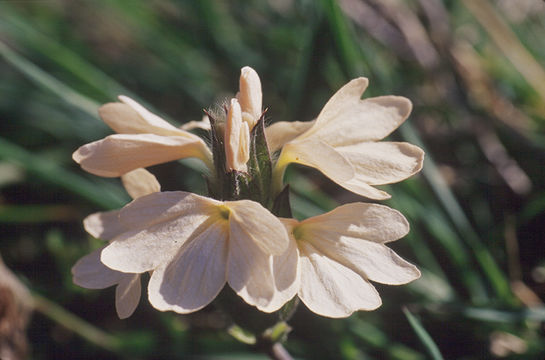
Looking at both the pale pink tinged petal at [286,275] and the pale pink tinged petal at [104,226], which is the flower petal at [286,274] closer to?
the pale pink tinged petal at [286,275]

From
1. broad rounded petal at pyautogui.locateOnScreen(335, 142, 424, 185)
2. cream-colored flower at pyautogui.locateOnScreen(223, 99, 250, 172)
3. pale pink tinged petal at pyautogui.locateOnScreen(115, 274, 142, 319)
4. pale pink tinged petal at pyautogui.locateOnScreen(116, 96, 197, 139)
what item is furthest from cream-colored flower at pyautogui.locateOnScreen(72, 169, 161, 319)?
broad rounded petal at pyautogui.locateOnScreen(335, 142, 424, 185)

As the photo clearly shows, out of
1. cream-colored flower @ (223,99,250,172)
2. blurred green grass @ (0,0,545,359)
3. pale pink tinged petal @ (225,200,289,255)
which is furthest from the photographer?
blurred green grass @ (0,0,545,359)

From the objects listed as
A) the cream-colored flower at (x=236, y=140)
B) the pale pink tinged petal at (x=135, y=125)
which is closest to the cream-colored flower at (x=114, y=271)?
the pale pink tinged petal at (x=135, y=125)

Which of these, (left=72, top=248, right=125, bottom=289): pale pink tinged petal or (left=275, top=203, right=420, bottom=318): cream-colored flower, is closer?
(left=275, top=203, right=420, bottom=318): cream-colored flower

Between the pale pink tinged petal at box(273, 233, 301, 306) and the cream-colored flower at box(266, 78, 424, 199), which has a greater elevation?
the cream-colored flower at box(266, 78, 424, 199)

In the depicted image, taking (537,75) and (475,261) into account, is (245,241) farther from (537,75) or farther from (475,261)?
(537,75)

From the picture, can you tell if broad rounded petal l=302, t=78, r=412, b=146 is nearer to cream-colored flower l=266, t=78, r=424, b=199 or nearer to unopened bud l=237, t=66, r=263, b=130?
cream-colored flower l=266, t=78, r=424, b=199
